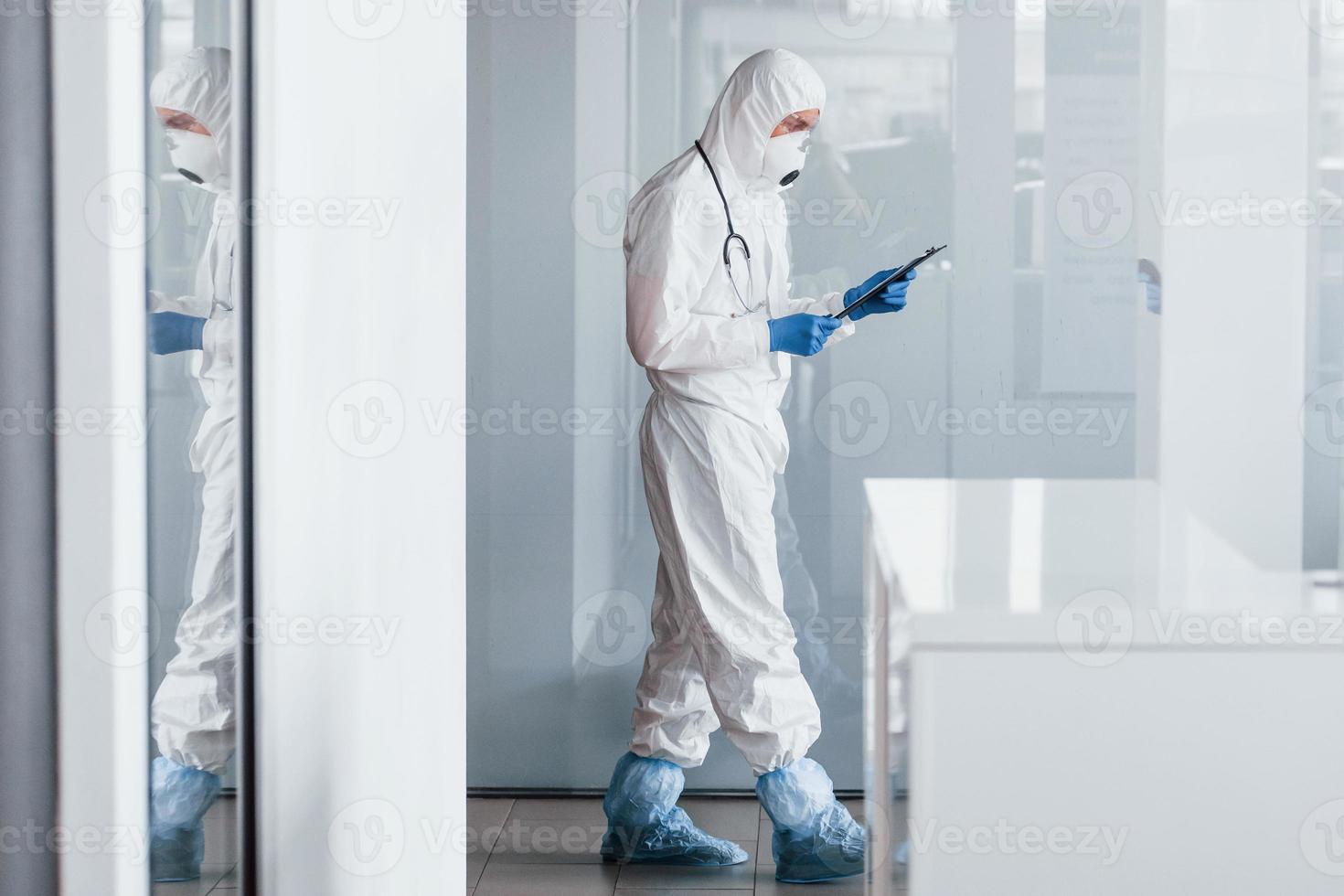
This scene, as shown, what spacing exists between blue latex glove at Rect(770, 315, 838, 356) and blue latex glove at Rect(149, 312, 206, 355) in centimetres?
135

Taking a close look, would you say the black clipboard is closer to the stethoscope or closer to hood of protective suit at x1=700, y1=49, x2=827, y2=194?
the stethoscope

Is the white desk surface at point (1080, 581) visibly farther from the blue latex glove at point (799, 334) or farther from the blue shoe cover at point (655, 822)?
the blue shoe cover at point (655, 822)

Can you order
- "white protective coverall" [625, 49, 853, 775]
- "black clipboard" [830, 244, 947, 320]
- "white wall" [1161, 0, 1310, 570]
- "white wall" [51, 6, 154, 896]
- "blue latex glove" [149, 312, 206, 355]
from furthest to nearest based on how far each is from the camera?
"white wall" [1161, 0, 1310, 570], "black clipboard" [830, 244, 947, 320], "white protective coverall" [625, 49, 853, 775], "blue latex glove" [149, 312, 206, 355], "white wall" [51, 6, 154, 896]

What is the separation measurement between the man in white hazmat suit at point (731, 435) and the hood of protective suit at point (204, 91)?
114 centimetres

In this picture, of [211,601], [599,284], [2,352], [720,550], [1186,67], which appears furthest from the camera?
[599,284]

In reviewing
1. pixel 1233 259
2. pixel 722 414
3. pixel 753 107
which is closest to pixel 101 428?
pixel 722 414

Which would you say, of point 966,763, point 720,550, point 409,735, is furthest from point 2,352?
point 720,550

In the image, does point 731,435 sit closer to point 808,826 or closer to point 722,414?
point 722,414

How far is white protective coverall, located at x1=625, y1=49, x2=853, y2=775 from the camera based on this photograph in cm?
218

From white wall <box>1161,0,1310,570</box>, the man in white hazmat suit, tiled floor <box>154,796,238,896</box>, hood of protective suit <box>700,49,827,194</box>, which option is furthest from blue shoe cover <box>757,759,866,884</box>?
tiled floor <box>154,796,238,896</box>

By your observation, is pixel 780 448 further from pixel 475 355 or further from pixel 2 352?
pixel 2 352

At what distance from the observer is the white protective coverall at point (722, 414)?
2.18 meters

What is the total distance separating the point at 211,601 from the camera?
1071 mm

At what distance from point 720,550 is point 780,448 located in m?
0.21
